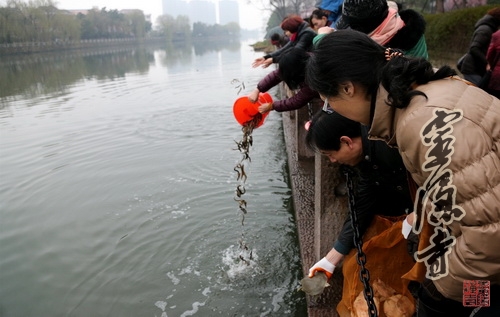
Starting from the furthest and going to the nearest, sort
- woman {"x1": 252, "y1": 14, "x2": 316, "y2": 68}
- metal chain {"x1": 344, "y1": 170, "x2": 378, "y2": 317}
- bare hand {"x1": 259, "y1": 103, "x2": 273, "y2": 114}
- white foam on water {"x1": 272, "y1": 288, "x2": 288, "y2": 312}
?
woman {"x1": 252, "y1": 14, "x2": 316, "y2": 68} → bare hand {"x1": 259, "y1": 103, "x2": 273, "y2": 114} → white foam on water {"x1": 272, "y1": 288, "x2": 288, "y2": 312} → metal chain {"x1": 344, "y1": 170, "x2": 378, "y2": 317}

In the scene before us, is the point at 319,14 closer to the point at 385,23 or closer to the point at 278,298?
the point at 385,23

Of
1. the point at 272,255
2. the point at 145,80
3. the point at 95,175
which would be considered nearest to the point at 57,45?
the point at 145,80

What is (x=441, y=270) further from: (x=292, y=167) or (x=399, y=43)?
(x=292, y=167)

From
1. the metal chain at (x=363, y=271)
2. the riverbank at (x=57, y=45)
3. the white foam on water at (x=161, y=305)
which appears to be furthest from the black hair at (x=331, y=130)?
the riverbank at (x=57, y=45)

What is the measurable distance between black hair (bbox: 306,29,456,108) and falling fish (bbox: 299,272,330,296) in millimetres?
1315

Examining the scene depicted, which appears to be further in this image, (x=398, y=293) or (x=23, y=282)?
(x=23, y=282)

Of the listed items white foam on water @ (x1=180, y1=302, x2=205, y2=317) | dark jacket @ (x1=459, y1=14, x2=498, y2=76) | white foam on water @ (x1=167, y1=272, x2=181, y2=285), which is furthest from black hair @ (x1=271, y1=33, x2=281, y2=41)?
white foam on water @ (x1=180, y1=302, x2=205, y2=317)

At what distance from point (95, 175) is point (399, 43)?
235 inches

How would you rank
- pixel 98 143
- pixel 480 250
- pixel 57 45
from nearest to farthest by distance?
pixel 480 250 → pixel 98 143 → pixel 57 45

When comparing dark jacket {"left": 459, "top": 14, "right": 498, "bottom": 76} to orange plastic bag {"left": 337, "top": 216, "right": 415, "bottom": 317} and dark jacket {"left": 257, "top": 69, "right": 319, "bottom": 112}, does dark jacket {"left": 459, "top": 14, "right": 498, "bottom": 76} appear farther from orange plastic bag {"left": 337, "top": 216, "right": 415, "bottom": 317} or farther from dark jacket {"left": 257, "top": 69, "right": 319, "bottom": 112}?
orange plastic bag {"left": 337, "top": 216, "right": 415, "bottom": 317}

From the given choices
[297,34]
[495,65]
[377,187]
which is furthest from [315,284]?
[297,34]

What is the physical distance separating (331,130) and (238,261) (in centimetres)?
256

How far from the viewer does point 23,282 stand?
4211mm

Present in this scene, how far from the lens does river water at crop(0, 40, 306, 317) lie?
3.72 meters
